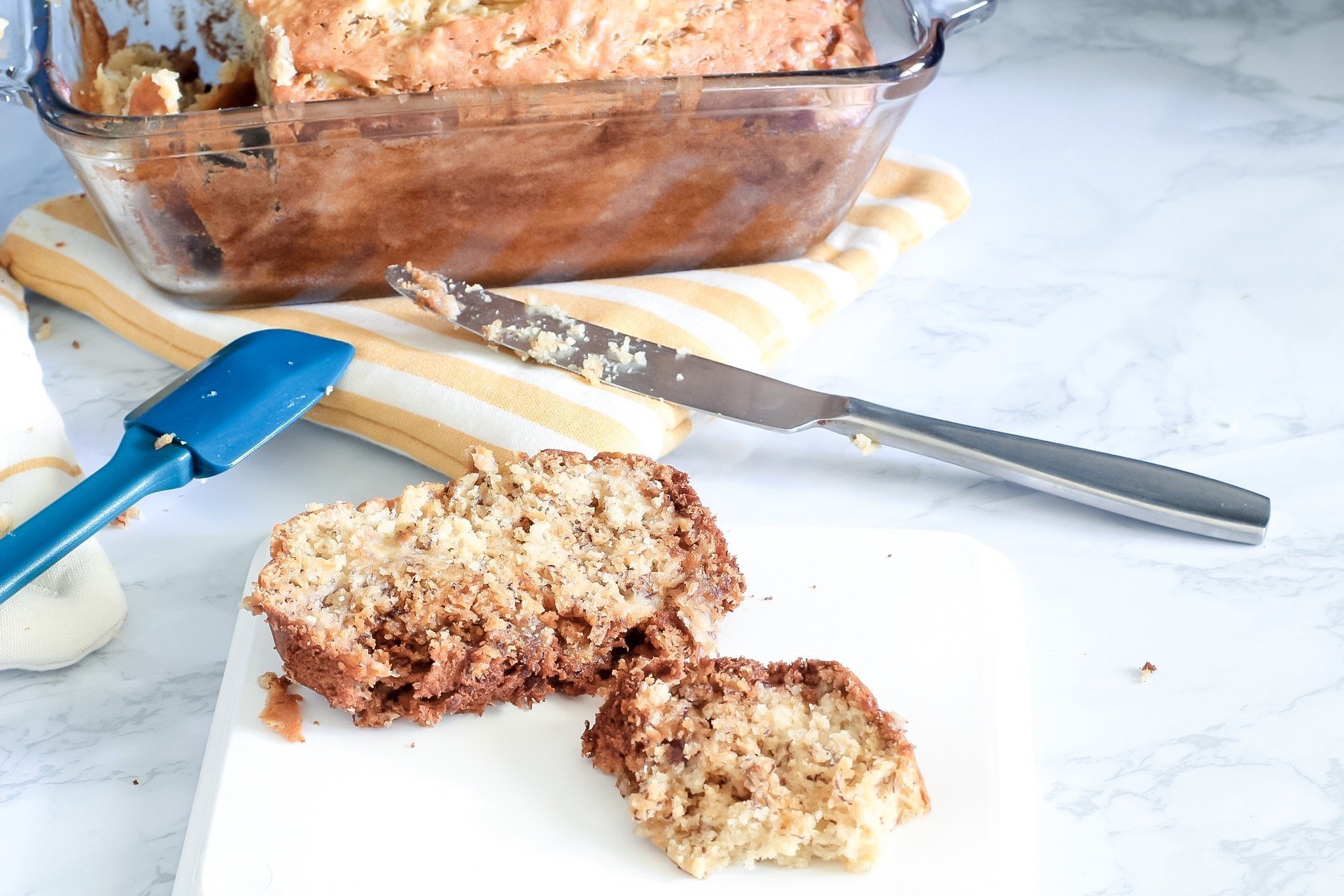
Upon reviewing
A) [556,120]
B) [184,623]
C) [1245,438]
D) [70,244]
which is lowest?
[1245,438]

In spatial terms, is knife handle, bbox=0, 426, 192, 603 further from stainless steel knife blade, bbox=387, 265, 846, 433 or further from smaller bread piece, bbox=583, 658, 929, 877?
smaller bread piece, bbox=583, 658, 929, 877

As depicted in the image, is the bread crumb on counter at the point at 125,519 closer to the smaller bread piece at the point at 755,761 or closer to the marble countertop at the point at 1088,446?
the marble countertop at the point at 1088,446

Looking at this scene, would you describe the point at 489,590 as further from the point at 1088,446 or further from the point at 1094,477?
the point at 1088,446

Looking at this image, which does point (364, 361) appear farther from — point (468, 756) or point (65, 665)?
point (468, 756)

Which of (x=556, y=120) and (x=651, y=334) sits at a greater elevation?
(x=556, y=120)

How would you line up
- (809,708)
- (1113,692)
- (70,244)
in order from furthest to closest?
(70,244), (1113,692), (809,708)

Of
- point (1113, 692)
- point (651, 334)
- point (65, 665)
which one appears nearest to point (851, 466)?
point (651, 334)

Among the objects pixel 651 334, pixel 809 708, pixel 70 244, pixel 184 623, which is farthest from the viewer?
pixel 70 244

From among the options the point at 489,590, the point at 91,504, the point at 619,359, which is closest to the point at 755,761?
the point at 489,590
